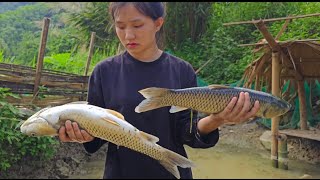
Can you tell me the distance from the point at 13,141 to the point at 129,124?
10.4ft

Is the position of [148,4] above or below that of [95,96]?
above

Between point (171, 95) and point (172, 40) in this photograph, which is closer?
point (171, 95)

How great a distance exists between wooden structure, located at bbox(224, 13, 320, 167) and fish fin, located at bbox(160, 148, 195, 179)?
3.96 m

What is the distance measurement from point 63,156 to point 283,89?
178 inches

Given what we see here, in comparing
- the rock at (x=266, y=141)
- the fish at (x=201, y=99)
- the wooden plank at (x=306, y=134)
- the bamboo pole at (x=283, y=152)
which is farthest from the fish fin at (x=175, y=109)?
the rock at (x=266, y=141)

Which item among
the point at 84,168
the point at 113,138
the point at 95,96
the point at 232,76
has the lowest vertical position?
the point at 84,168

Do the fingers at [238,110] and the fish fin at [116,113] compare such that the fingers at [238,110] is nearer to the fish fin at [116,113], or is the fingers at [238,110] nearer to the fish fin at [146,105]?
the fish fin at [146,105]

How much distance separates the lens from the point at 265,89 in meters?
7.30

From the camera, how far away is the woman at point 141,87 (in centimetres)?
167

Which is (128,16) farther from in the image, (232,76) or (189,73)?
(232,76)

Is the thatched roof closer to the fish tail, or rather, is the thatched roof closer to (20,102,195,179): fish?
the fish tail

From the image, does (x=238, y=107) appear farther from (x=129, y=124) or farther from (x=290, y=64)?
(x=290, y=64)

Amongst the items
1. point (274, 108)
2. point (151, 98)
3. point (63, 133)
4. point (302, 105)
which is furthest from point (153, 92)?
point (302, 105)

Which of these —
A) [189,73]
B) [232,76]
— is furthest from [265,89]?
[189,73]
